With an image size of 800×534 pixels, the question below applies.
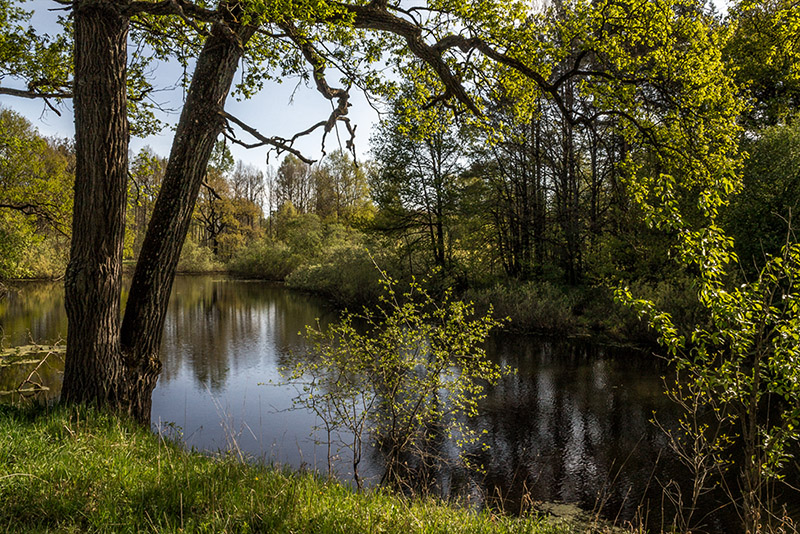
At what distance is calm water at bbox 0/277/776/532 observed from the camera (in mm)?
6484

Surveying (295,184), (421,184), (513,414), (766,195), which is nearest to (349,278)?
(421,184)

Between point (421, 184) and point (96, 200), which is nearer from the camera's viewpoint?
point (96, 200)

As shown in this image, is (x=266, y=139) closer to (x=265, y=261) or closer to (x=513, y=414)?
(x=513, y=414)

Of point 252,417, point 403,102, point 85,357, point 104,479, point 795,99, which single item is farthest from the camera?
point 795,99

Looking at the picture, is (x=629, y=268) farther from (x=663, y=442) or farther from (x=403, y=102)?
(x=403, y=102)

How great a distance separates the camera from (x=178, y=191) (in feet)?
14.6

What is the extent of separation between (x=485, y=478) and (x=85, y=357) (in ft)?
16.8

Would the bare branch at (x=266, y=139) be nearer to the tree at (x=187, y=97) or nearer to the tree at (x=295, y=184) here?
the tree at (x=187, y=97)

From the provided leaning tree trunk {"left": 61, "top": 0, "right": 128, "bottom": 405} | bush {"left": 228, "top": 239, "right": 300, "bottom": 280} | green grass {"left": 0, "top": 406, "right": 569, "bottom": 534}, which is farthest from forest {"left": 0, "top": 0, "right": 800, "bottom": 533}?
bush {"left": 228, "top": 239, "right": 300, "bottom": 280}

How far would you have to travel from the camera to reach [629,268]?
52.4 ft

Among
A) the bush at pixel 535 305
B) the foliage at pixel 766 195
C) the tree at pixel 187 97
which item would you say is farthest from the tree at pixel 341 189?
the tree at pixel 187 97

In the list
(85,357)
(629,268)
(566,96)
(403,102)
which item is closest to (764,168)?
(629,268)

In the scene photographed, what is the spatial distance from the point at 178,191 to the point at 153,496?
8.71ft

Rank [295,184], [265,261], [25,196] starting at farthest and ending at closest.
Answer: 1. [295,184]
2. [265,261]
3. [25,196]
